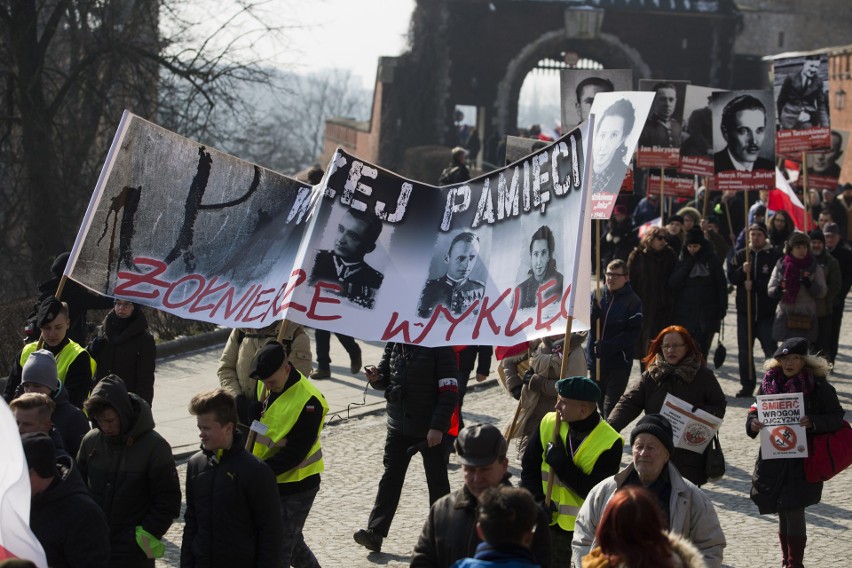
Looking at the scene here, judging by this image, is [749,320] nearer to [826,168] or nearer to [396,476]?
[396,476]

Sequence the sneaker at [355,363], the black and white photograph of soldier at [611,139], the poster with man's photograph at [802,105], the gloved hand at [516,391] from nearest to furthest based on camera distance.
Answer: the gloved hand at [516,391]
the black and white photograph of soldier at [611,139]
the sneaker at [355,363]
the poster with man's photograph at [802,105]

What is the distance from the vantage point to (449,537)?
4.97 metres

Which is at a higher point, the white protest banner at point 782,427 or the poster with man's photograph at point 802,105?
the poster with man's photograph at point 802,105

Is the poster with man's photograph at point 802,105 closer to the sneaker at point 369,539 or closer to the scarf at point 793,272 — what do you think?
the scarf at point 793,272

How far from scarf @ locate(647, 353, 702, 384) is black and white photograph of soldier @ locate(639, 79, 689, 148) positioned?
8.74 meters

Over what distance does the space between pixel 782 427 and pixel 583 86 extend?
685 centimetres

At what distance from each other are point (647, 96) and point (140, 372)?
168 inches

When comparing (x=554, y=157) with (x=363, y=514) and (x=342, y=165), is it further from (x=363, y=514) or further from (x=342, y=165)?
(x=363, y=514)

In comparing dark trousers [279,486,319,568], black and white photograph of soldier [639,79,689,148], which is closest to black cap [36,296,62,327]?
dark trousers [279,486,319,568]

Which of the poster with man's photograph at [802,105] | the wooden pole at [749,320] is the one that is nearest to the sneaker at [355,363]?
the wooden pole at [749,320]

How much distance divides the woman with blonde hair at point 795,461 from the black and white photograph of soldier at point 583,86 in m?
6.06

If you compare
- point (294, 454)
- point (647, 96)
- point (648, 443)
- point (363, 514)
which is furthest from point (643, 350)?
point (648, 443)

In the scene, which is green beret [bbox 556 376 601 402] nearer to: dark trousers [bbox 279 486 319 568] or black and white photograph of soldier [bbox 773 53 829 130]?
dark trousers [bbox 279 486 319 568]

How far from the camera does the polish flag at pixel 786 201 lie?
17078 millimetres
